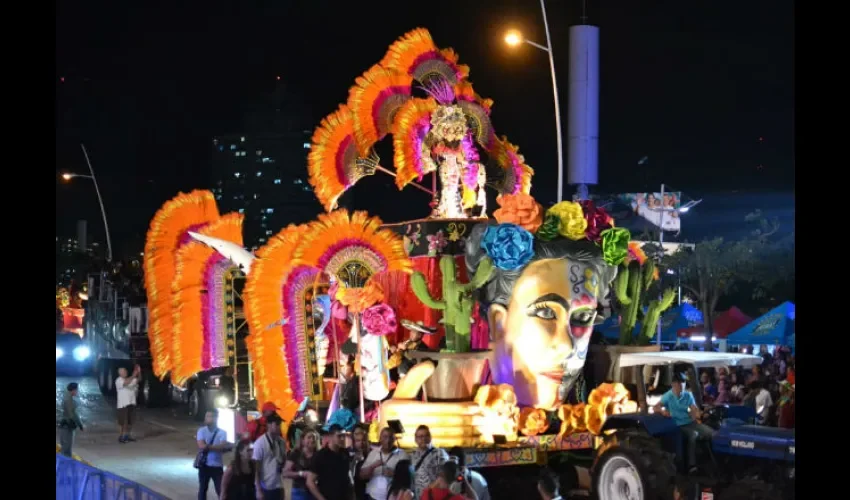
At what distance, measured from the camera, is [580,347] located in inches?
567

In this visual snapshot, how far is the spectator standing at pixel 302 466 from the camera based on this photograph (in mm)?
11930

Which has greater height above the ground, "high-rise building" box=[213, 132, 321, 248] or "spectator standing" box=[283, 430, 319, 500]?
"high-rise building" box=[213, 132, 321, 248]

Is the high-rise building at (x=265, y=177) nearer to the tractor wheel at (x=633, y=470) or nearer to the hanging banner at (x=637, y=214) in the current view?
the hanging banner at (x=637, y=214)

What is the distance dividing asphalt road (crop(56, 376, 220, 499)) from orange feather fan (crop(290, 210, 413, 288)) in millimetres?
3226

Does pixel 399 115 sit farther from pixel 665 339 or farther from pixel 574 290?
pixel 665 339

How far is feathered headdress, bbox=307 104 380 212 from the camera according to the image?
54.0 ft

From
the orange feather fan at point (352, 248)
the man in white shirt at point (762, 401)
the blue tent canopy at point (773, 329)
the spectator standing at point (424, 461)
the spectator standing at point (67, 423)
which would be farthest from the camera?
the blue tent canopy at point (773, 329)

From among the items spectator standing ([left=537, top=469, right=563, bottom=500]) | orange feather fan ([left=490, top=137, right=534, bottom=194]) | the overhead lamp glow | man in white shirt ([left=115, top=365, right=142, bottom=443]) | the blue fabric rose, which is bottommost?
man in white shirt ([left=115, top=365, right=142, bottom=443])

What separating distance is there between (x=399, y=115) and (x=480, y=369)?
341 centimetres

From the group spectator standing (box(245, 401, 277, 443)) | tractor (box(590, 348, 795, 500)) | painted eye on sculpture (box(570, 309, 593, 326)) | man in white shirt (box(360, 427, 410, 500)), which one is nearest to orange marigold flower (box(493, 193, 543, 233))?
painted eye on sculpture (box(570, 309, 593, 326))

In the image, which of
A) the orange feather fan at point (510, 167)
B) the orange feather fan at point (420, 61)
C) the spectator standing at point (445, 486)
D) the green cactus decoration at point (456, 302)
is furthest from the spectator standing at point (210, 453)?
the orange feather fan at point (510, 167)

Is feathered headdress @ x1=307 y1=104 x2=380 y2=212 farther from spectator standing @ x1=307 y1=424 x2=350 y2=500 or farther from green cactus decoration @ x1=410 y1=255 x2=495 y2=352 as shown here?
spectator standing @ x1=307 y1=424 x2=350 y2=500

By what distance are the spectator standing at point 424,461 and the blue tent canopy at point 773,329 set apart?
43.7ft

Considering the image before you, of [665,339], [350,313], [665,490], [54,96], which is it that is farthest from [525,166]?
[665,339]
